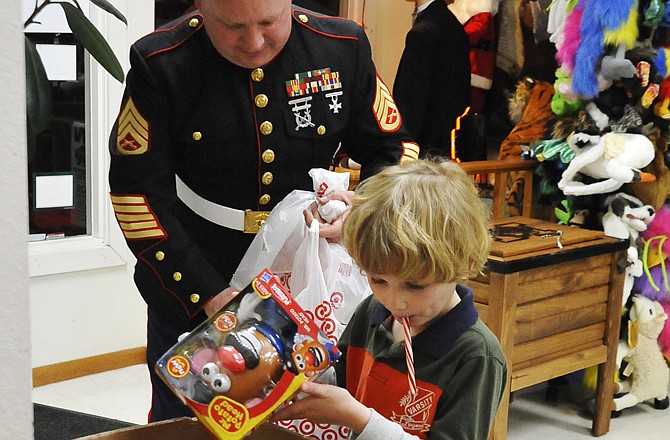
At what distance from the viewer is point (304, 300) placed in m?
1.63

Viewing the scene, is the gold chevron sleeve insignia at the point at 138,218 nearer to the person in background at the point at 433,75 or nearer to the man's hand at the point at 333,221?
the man's hand at the point at 333,221

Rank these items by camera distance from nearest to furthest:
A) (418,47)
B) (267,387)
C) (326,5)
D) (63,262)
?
(267,387), (63,262), (418,47), (326,5)

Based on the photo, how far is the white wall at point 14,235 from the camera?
636mm

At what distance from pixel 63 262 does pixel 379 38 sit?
A: 6.46ft

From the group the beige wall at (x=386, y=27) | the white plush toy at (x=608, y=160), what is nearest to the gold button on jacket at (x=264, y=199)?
the white plush toy at (x=608, y=160)

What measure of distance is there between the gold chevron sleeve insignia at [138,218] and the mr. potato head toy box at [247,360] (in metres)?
0.53

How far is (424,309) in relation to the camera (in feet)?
4.04

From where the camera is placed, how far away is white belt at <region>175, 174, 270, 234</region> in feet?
5.49

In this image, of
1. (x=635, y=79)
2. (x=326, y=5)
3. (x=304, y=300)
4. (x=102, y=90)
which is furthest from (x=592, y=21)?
(x=304, y=300)

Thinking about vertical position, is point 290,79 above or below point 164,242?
above

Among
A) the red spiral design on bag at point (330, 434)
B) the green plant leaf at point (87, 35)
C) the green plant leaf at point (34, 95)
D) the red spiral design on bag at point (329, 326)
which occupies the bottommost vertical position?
the red spiral design on bag at point (330, 434)

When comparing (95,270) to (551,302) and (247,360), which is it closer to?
(551,302)

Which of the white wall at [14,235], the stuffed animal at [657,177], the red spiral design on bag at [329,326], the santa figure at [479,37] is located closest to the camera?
the white wall at [14,235]

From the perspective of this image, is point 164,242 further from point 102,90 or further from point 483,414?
point 102,90
